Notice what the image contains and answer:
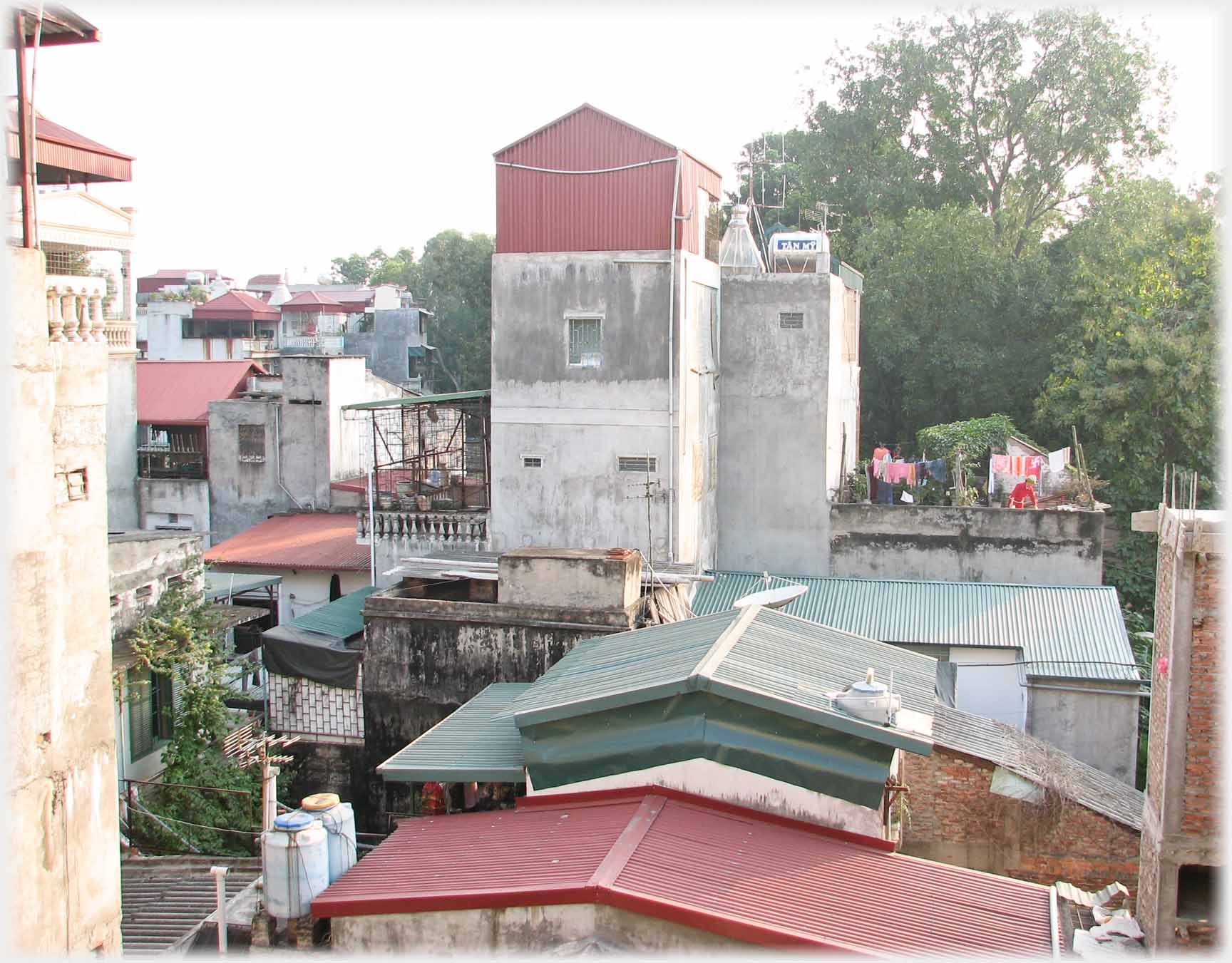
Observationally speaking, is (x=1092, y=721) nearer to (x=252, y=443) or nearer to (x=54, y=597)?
(x=54, y=597)

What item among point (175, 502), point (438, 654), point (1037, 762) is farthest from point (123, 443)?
point (1037, 762)

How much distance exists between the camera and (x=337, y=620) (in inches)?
741

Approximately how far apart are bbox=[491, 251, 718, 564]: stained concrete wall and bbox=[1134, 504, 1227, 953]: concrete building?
946 cm

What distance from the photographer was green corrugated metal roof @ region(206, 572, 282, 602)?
2452 centimetres

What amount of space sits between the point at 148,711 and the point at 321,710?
8.37 ft

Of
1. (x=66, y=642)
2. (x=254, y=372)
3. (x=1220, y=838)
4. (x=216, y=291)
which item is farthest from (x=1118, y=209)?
(x=216, y=291)

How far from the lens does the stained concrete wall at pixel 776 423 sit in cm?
2219

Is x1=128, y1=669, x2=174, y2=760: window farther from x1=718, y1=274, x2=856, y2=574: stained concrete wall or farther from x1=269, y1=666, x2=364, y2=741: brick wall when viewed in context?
x1=718, y1=274, x2=856, y2=574: stained concrete wall

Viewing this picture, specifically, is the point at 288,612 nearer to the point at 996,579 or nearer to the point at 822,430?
the point at 822,430

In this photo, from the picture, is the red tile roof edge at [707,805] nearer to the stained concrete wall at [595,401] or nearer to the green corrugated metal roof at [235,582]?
the stained concrete wall at [595,401]

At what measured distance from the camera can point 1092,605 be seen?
20312 mm

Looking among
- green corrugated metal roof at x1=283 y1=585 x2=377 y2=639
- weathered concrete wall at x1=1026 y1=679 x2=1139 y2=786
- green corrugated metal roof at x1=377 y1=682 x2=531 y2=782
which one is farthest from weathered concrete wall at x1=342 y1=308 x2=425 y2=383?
green corrugated metal roof at x1=377 y1=682 x2=531 y2=782

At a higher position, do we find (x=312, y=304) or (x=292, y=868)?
(x=312, y=304)

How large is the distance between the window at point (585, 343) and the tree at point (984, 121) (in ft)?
67.7
